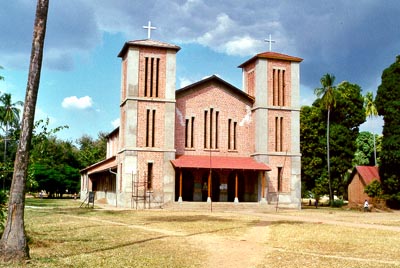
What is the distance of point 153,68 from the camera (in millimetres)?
36594

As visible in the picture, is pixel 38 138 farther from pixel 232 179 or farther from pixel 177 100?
pixel 232 179

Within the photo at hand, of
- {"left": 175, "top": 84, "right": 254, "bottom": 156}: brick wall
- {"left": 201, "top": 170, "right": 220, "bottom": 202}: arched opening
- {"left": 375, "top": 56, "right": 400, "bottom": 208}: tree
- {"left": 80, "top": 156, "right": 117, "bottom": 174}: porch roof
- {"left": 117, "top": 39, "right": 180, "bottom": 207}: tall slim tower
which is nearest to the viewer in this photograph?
{"left": 117, "top": 39, "right": 180, "bottom": 207}: tall slim tower

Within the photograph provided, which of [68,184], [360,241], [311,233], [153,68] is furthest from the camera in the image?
[68,184]

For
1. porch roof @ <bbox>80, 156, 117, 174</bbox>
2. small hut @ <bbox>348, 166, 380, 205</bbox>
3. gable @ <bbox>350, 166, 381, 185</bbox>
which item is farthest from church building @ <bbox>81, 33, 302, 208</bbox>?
small hut @ <bbox>348, 166, 380, 205</bbox>

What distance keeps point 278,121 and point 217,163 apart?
641 cm

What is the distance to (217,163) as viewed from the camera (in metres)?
36.6

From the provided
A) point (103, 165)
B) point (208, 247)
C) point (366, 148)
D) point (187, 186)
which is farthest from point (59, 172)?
point (208, 247)

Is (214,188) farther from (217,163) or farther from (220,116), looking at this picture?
(220,116)

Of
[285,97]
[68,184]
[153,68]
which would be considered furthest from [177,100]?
[68,184]

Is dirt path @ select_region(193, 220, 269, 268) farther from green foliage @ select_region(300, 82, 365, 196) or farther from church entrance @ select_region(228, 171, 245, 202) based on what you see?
green foliage @ select_region(300, 82, 365, 196)

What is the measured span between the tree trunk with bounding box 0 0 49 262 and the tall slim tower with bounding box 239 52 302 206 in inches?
1123

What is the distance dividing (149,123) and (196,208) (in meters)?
7.22

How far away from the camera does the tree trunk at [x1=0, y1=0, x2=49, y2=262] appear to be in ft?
33.5

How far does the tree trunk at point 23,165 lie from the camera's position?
10203mm
